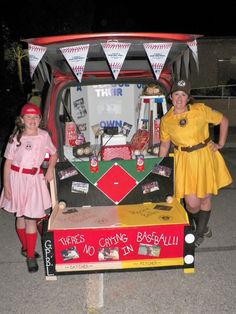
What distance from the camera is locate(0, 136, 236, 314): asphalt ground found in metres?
3.19

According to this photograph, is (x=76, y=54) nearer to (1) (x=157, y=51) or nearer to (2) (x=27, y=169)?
(1) (x=157, y=51)

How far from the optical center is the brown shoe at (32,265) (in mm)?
3809

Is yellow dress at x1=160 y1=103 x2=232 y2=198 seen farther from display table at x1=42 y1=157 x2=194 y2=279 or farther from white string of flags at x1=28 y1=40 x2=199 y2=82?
white string of flags at x1=28 y1=40 x2=199 y2=82

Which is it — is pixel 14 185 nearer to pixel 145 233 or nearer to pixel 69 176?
pixel 69 176

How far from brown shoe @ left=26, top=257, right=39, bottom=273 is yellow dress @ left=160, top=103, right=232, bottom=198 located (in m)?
1.50

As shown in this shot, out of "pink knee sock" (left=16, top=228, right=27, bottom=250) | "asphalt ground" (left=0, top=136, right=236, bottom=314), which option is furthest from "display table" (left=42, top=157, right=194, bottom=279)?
"pink knee sock" (left=16, top=228, right=27, bottom=250)

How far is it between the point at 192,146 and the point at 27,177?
5.12ft

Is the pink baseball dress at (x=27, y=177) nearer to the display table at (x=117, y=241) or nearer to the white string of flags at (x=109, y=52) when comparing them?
the display table at (x=117, y=241)

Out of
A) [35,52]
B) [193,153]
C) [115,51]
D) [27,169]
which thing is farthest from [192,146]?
[35,52]

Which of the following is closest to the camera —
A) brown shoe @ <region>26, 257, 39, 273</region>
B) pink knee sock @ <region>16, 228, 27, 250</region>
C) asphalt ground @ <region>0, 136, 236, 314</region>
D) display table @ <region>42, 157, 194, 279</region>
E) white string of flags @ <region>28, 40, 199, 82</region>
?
asphalt ground @ <region>0, 136, 236, 314</region>

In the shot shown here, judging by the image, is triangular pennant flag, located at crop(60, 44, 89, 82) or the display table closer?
the display table

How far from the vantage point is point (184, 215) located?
11.9ft

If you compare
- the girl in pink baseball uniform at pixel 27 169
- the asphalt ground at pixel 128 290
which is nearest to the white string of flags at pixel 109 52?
the girl in pink baseball uniform at pixel 27 169

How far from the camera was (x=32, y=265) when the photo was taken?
12.5 feet
